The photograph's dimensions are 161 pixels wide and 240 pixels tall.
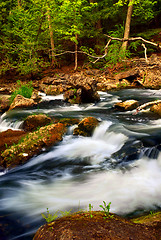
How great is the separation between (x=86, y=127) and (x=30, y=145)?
189cm

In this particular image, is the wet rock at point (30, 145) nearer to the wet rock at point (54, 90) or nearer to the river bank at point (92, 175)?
the river bank at point (92, 175)

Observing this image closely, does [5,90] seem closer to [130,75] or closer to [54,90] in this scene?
[54,90]

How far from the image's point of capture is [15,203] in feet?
11.5

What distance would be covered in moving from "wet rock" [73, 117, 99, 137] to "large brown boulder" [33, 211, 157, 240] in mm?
4086

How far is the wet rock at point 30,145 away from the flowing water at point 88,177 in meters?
0.18

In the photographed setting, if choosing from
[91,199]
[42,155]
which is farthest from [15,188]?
[91,199]

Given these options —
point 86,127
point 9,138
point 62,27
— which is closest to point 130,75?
point 62,27

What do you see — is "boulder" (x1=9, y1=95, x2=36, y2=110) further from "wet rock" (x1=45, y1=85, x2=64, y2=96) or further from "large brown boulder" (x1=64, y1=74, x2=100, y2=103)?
"wet rock" (x1=45, y1=85, x2=64, y2=96)

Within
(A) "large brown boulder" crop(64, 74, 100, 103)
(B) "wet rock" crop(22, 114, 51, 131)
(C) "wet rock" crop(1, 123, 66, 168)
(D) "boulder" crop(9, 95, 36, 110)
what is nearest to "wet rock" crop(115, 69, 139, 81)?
(A) "large brown boulder" crop(64, 74, 100, 103)

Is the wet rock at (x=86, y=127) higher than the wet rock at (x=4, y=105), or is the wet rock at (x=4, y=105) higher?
the wet rock at (x=4, y=105)

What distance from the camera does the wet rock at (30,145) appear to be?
4.82 meters

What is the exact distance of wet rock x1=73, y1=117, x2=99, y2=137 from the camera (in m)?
6.08

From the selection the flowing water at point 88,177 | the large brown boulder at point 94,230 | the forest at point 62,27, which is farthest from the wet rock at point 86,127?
the forest at point 62,27

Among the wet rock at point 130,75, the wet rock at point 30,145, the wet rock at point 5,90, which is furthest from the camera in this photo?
the wet rock at point 5,90
